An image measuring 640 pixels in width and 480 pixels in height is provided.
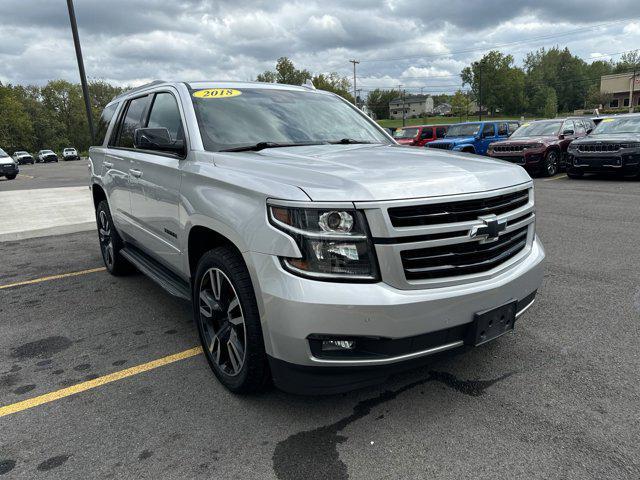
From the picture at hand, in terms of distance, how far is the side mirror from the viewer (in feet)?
10.5

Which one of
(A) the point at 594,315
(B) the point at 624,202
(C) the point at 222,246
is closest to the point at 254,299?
(C) the point at 222,246

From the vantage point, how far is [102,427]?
2.69 metres

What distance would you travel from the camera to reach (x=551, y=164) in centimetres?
1501

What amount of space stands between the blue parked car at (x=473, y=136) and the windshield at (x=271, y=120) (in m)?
15.2

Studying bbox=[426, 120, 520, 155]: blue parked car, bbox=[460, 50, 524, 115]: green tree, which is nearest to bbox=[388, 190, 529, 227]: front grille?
bbox=[426, 120, 520, 155]: blue parked car

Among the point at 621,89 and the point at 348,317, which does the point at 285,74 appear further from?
the point at 348,317

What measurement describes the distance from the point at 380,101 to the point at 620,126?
455ft

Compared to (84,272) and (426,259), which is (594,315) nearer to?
(426,259)

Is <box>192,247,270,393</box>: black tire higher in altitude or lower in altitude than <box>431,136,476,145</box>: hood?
lower

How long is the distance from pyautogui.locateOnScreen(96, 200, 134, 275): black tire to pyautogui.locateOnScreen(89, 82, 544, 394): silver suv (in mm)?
2179

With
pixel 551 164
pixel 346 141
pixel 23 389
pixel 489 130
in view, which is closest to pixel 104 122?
pixel 346 141

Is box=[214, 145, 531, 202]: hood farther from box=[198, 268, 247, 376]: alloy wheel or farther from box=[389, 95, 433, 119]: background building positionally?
box=[389, 95, 433, 119]: background building

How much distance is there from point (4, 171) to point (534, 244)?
87.0 feet

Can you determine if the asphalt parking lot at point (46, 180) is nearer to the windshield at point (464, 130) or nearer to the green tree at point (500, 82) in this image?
the windshield at point (464, 130)
